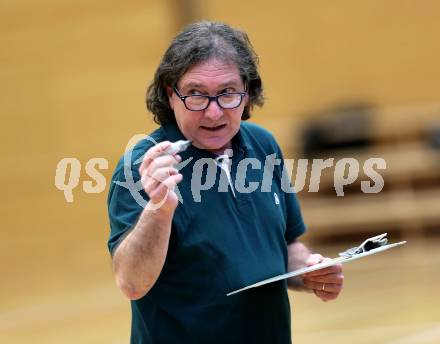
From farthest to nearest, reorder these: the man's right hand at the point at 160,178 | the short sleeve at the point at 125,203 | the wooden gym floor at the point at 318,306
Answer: the wooden gym floor at the point at 318,306
the short sleeve at the point at 125,203
the man's right hand at the point at 160,178

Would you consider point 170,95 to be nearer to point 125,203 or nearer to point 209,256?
point 125,203

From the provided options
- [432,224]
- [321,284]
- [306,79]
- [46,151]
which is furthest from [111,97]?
[321,284]

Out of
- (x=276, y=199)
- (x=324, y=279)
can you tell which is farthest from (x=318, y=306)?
(x=276, y=199)

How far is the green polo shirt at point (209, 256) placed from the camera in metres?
2.58

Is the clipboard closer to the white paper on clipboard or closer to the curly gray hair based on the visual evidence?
the white paper on clipboard

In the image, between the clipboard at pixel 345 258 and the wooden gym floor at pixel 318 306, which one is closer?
the clipboard at pixel 345 258

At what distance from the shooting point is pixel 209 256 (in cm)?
259

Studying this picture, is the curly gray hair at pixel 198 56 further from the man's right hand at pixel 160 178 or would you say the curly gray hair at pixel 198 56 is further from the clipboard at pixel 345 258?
the clipboard at pixel 345 258

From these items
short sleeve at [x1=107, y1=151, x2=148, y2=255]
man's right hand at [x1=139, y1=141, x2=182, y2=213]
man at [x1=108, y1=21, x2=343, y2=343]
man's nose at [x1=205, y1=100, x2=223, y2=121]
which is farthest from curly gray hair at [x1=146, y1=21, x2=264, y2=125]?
man's right hand at [x1=139, y1=141, x2=182, y2=213]

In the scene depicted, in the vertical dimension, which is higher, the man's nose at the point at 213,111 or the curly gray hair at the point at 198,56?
the curly gray hair at the point at 198,56

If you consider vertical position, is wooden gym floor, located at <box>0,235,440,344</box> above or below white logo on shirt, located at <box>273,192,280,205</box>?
below

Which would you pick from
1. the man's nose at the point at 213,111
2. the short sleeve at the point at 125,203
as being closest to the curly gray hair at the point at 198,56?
the man's nose at the point at 213,111

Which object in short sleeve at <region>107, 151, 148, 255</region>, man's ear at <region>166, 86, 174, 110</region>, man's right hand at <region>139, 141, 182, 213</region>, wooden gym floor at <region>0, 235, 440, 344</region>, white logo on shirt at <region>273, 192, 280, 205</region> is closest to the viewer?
man's right hand at <region>139, 141, 182, 213</region>

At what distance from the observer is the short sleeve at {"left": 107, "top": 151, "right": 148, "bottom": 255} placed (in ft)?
8.29
